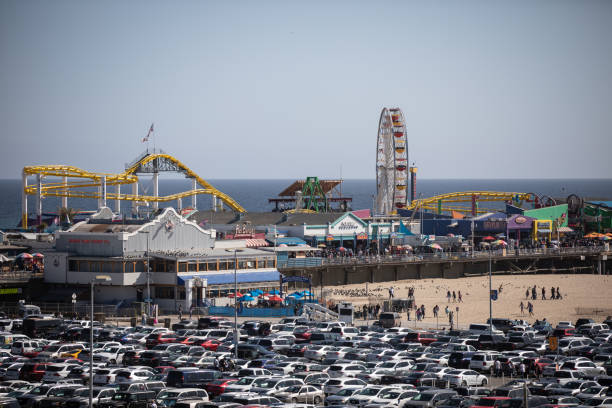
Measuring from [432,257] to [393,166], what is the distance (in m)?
33.5

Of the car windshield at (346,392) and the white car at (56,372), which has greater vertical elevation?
the car windshield at (346,392)

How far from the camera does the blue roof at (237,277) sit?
208ft

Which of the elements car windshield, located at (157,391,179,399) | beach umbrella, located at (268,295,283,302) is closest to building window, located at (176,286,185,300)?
beach umbrella, located at (268,295,283,302)

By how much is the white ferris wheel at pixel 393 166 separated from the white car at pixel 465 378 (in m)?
78.7

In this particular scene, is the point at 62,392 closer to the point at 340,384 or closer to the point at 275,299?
the point at 340,384

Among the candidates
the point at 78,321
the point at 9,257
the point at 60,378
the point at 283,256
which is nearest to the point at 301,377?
the point at 60,378

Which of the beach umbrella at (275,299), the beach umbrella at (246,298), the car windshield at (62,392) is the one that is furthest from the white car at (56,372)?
the beach umbrella at (246,298)

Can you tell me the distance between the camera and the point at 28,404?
32438mm

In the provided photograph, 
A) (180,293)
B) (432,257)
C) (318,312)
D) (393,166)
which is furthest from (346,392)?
(393,166)

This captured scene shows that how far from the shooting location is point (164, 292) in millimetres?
63781

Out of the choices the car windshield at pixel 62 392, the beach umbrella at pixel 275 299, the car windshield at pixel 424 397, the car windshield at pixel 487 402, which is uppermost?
the car windshield at pixel 487 402

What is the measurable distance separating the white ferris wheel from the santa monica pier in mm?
133

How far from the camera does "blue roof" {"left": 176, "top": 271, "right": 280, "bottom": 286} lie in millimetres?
63434

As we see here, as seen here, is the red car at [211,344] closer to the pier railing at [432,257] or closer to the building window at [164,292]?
the building window at [164,292]
